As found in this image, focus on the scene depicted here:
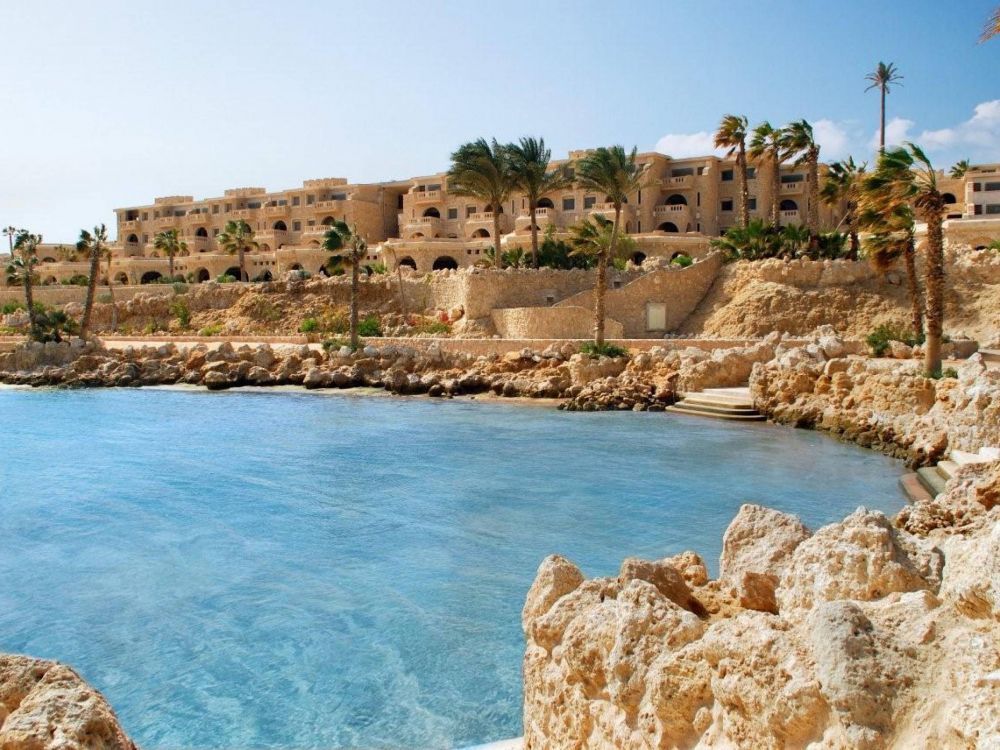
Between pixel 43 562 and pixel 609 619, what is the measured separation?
11.3 meters

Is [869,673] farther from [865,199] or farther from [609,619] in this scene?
[865,199]

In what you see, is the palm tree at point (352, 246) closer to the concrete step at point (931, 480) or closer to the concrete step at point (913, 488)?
the concrete step at point (913, 488)

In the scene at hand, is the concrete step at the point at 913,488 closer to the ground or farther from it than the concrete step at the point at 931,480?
closer to the ground

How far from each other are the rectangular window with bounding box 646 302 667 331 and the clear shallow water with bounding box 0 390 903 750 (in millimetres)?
12402

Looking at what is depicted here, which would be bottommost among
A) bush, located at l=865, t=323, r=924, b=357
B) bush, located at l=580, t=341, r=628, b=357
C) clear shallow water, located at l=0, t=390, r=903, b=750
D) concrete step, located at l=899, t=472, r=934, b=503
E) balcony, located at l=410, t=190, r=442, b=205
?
clear shallow water, located at l=0, t=390, r=903, b=750

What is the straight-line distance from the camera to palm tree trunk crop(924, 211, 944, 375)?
21.5 m

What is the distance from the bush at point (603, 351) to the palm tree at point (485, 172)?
12.5m

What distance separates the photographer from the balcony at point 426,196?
60.2 m

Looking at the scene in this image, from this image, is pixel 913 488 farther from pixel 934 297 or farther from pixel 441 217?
pixel 441 217

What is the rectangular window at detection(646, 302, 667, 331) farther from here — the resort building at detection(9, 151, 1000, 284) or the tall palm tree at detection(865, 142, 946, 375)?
the tall palm tree at detection(865, 142, 946, 375)

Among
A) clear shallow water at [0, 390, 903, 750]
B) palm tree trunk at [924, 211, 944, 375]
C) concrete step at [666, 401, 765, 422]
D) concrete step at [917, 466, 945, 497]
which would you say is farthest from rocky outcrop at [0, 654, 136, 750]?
concrete step at [666, 401, 765, 422]

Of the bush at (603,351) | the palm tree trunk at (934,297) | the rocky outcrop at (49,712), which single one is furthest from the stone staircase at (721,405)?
the rocky outcrop at (49,712)

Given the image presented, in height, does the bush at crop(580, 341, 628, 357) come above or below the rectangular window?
below

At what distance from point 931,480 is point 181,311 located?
45928mm
